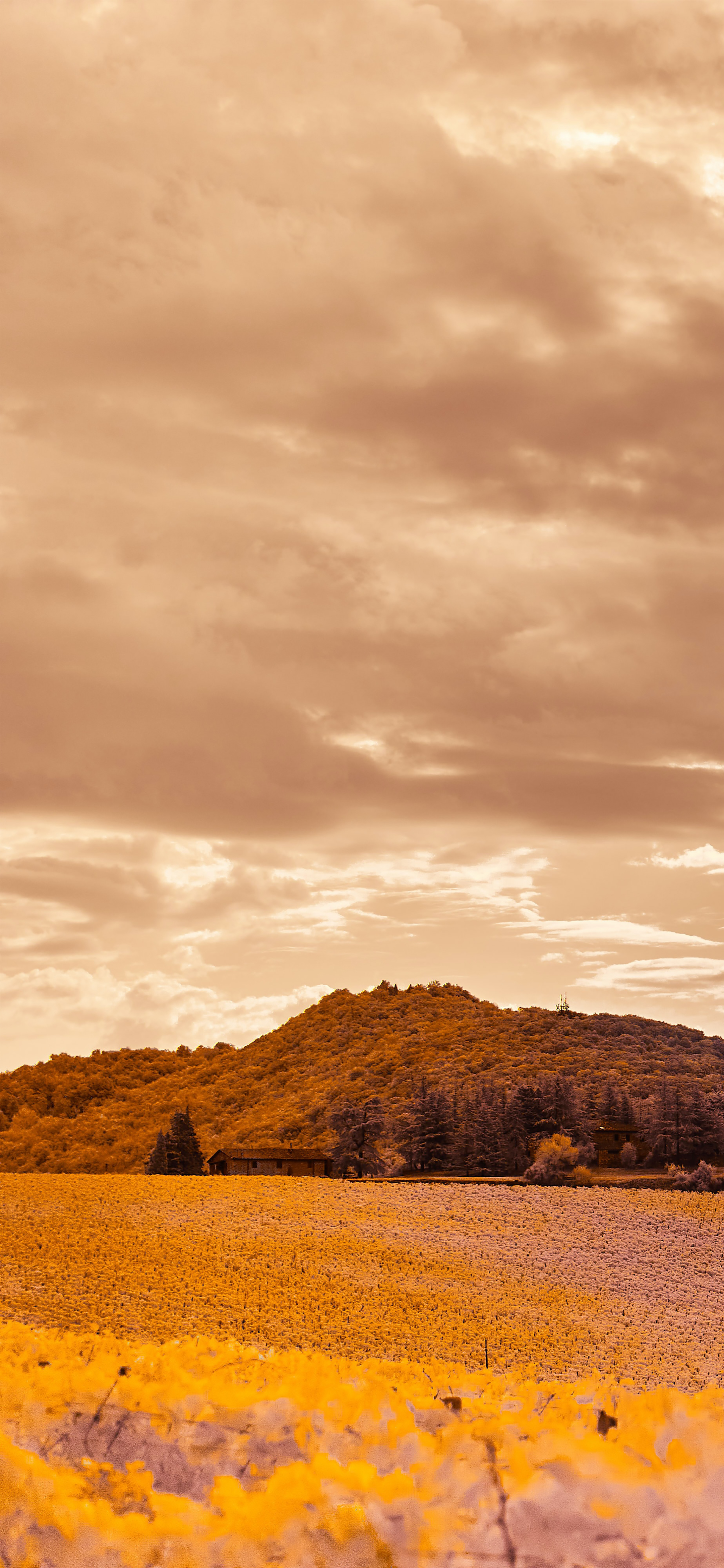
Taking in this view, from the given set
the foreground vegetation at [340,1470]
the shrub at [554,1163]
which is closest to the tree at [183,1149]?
the shrub at [554,1163]

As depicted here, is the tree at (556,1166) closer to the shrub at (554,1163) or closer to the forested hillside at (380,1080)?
the shrub at (554,1163)

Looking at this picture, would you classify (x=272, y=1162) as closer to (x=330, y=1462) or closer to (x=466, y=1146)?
(x=466, y=1146)

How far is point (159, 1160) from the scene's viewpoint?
62.8 metres

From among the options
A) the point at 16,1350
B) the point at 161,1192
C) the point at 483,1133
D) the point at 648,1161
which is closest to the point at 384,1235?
the point at 161,1192

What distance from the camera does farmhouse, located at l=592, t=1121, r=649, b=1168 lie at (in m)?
62.0

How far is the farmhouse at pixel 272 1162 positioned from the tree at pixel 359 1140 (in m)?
1.14

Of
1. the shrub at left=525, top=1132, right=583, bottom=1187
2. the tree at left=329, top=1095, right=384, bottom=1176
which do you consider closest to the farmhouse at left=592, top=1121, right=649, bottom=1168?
the shrub at left=525, top=1132, right=583, bottom=1187

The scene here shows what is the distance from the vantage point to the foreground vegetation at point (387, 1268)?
2688cm

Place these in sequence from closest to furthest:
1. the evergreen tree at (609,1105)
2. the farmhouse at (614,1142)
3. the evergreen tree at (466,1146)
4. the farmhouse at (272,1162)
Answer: the evergreen tree at (466,1146) < the farmhouse at (272,1162) < the farmhouse at (614,1142) < the evergreen tree at (609,1105)

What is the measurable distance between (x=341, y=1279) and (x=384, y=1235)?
7.87 m

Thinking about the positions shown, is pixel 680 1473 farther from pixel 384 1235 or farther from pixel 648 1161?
pixel 648 1161

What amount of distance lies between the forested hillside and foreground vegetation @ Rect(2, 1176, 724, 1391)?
39.7ft

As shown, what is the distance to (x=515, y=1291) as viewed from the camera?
3441 cm

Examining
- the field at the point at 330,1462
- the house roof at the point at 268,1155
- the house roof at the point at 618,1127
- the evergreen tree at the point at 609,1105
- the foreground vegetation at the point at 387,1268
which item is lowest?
the foreground vegetation at the point at 387,1268
